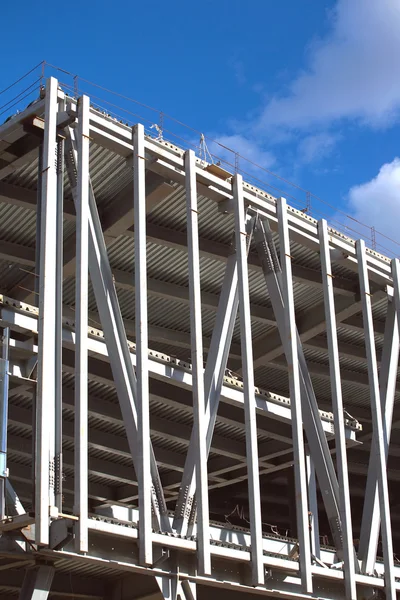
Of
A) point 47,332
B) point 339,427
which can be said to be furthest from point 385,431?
point 47,332

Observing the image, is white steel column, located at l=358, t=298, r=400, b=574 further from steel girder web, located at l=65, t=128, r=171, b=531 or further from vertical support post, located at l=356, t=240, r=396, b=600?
steel girder web, located at l=65, t=128, r=171, b=531

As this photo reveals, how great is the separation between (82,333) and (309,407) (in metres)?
10.5

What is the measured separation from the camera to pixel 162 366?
30.5 meters

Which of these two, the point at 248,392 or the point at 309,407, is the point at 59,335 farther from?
the point at 309,407

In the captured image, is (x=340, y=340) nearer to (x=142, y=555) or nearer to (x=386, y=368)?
(x=386, y=368)

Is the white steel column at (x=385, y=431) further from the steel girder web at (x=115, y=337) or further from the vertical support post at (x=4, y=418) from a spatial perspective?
the vertical support post at (x=4, y=418)

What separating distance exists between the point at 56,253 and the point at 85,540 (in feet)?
26.0

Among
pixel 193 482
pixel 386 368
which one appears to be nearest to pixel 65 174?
pixel 193 482

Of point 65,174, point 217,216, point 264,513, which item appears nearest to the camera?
point 65,174

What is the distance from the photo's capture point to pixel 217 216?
3338 cm

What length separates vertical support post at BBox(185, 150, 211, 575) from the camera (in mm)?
24766

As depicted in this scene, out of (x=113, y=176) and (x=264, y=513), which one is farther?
(x=264, y=513)

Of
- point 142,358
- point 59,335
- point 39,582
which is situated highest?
point 142,358

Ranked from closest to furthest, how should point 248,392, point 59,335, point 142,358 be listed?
point 59,335 → point 142,358 → point 248,392
